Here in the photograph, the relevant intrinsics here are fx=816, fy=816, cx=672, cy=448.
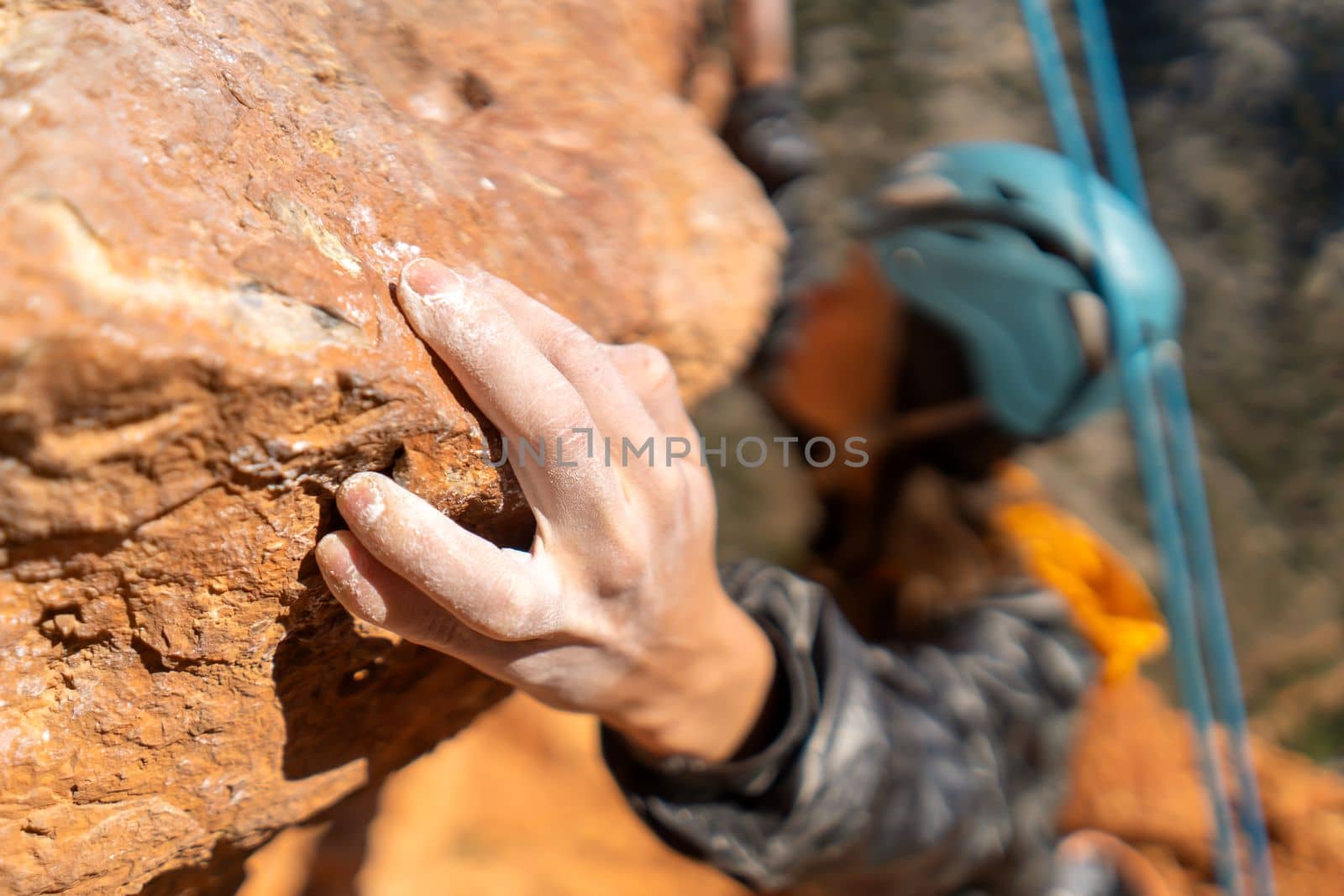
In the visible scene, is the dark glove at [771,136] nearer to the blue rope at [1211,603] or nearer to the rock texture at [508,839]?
the blue rope at [1211,603]

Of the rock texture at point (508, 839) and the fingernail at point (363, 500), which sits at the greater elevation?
the fingernail at point (363, 500)

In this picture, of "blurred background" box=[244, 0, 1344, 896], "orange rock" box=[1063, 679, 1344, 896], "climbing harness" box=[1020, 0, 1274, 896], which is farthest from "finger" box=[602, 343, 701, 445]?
"blurred background" box=[244, 0, 1344, 896]

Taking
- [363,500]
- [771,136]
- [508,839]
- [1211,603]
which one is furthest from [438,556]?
[1211,603]

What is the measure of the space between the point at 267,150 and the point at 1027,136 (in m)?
2.90

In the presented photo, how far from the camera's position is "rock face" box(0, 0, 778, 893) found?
1.64ft

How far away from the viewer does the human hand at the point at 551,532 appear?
599 mm

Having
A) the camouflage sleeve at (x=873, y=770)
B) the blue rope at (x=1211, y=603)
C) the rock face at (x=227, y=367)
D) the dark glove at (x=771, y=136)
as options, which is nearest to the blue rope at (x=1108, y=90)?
the blue rope at (x=1211, y=603)

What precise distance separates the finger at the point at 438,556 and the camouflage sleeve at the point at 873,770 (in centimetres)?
42

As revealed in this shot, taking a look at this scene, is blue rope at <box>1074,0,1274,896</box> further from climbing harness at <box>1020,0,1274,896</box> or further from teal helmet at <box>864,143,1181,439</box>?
teal helmet at <box>864,143,1181,439</box>

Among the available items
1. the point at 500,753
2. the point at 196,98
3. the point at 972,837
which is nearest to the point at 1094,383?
the point at 972,837

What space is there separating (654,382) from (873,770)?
1.95 feet

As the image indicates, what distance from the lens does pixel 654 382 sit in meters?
0.74

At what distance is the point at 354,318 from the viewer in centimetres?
59

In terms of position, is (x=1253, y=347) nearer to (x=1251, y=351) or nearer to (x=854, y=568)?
(x=1251, y=351)
